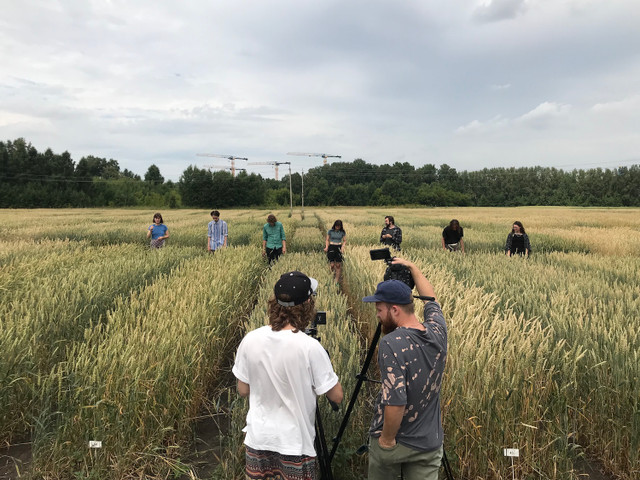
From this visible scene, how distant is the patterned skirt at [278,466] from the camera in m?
1.86

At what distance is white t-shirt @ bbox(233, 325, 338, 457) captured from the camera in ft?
5.95

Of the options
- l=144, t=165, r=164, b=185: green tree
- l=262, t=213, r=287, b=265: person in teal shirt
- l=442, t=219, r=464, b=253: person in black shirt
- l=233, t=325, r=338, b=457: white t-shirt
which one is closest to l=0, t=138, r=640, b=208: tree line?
l=144, t=165, r=164, b=185: green tree

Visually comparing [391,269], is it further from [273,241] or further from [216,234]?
[216,234]

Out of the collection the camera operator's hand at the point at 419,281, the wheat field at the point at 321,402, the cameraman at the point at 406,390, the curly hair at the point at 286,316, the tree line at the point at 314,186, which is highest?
the tree line at the point at 314,186

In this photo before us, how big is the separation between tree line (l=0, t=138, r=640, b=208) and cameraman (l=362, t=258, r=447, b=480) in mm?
78334

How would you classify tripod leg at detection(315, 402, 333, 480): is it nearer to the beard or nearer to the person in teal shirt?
the beard

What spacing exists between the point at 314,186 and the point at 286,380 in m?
98.0

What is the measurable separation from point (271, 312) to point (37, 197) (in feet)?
259

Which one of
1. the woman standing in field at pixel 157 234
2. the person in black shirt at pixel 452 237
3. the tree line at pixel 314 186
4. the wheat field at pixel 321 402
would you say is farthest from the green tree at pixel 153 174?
the wheat field at pixel 321 402

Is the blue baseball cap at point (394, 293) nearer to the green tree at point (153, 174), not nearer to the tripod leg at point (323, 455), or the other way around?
the tripod leg at point (323, 455)

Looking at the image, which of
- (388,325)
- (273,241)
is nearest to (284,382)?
(388,325)

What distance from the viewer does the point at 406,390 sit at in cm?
181

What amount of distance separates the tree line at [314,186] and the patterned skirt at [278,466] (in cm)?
7793

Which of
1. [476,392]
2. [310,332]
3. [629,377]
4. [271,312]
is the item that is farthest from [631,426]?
[271,312]
